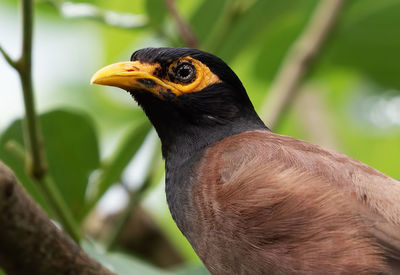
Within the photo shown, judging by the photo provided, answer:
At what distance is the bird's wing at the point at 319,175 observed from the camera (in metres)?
2.88

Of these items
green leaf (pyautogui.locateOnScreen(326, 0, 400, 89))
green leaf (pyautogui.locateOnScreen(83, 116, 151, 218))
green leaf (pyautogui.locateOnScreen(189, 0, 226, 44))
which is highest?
green leaf (pyautogui.locateOnScreen(326, 0, 400, 89))

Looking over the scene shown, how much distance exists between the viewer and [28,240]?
2.50m

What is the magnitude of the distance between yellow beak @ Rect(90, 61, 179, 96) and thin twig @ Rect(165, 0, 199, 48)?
42 centimetres

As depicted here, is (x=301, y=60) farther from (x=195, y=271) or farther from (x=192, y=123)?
(x=195, y=271)

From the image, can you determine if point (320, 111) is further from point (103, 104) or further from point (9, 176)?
point (9, 176)

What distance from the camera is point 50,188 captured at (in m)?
3.32

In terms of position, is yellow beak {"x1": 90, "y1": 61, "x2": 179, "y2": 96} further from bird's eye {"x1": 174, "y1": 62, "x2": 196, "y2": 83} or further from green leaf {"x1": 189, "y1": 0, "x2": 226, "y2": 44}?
green leaf {"x1": 189, "y1": 0, "x2": 226, "y2": 44}

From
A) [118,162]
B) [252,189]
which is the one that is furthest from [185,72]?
[252,189]

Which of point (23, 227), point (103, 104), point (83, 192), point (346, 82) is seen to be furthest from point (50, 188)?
point (346, 82)

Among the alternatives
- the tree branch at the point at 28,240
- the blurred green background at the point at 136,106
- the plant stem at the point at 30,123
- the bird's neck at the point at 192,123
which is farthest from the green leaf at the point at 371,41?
the tree branch at the point at 28,240

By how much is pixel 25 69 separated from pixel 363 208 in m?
1.45

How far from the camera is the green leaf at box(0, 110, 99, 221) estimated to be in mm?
3719

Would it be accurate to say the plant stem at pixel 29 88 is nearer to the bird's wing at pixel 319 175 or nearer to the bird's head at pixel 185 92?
the bird's head at pixel 185 92

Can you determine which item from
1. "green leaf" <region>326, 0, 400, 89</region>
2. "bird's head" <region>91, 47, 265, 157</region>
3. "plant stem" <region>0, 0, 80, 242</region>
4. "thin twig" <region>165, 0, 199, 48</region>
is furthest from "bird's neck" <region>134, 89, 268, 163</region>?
"green leaf" <region>326, 0, 400, 89</region>
